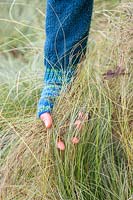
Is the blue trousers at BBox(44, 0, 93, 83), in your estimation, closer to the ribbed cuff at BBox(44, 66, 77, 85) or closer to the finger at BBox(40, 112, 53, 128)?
the ribbed cuff at BBox(44, 66, 77, 85)

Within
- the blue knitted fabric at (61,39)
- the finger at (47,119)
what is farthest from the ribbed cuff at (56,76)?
the finger at (47,119)

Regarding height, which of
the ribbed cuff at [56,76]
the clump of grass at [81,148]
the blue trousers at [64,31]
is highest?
the blue trousers at [64,31]

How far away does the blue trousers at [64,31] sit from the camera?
157 centimetres

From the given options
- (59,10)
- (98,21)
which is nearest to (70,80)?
(59,10)

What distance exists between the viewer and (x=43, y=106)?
156 cm

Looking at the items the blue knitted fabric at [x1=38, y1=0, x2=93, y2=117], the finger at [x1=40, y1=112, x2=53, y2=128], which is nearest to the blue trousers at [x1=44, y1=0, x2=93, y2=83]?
the blue knitted fabric at [x1=38, y1=0, x2=93, y2=117]

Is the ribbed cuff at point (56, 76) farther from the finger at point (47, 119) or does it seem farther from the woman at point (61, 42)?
the finger at point (47, 119)

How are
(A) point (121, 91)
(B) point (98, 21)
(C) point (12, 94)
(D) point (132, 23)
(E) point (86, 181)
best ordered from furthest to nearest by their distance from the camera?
(B) point (98, 21)
(C) point (12, 94)
(D) point (132, 23)
(A) point (121, 91)
(E) point (86, 181)

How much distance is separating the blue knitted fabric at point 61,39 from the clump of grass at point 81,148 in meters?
0.04

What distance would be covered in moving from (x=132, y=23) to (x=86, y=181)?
58cm

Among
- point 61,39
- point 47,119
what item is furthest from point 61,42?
point 47,119

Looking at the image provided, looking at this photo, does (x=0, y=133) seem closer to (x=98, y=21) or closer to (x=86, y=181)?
(x=86, y=181)

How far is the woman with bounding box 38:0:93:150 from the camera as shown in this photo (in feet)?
5.13

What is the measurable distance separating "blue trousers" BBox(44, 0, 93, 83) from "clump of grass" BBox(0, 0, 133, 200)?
0.07 meters
